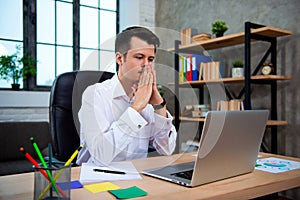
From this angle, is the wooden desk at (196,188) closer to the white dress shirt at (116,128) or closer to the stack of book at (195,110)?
the white dress shirt at (116,128)

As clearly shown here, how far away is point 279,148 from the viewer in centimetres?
264

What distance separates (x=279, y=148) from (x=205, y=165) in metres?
2.10

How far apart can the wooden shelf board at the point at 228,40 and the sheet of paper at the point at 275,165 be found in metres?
1.45

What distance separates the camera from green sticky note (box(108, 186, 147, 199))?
72 cm

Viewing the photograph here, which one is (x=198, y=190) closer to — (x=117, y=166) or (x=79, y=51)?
(x=117, y=166)

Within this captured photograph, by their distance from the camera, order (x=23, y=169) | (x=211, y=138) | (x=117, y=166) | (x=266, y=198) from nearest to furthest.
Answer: (x=211, y=138)
(x=117, y=166)
(x=266, y=198)
(x=23, y=169)

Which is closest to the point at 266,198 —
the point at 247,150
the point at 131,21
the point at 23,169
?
the point at 247,150

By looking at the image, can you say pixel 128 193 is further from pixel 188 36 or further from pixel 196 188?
pixel 188 36

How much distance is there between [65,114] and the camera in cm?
146

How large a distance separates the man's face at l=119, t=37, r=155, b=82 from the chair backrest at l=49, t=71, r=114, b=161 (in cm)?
32

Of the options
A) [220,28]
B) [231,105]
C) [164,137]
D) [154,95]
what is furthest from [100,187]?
[220,28]

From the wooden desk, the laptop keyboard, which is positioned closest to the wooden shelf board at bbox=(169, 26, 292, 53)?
the wooden desk

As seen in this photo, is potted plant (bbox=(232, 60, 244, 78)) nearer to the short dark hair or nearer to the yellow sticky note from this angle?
the short dark hair

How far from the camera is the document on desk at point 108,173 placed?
89 cm
